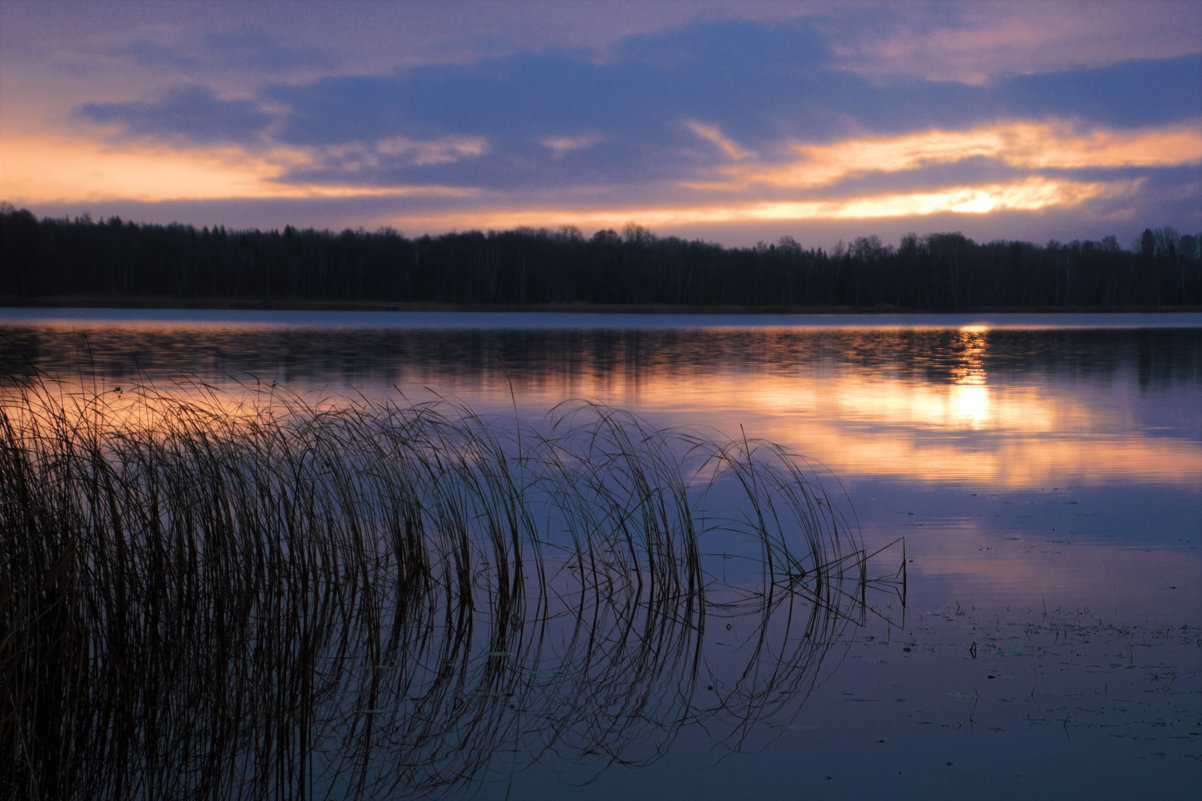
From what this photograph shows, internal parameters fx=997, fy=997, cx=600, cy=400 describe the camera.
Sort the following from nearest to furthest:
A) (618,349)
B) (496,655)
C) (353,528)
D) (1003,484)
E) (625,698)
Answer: (625,698), (496,655), (353,528), (1003,484), (618,349)

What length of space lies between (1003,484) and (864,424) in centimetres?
533

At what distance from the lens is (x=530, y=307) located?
9919 centimetres

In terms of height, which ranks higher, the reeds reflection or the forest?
the forest

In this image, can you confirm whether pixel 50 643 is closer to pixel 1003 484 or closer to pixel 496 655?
pixel 496 655

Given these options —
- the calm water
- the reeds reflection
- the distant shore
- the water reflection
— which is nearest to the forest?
the distant shore

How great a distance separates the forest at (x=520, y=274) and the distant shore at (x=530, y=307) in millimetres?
1050

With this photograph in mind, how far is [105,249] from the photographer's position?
108 m

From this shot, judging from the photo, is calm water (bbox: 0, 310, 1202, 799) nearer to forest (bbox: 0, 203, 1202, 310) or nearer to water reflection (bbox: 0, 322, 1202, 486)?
water reflection (bbox: 0, 322, 1202, 486)

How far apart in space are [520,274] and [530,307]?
9.52 metres

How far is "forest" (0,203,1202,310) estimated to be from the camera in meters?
105

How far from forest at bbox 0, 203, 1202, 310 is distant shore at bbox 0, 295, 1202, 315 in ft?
3.45

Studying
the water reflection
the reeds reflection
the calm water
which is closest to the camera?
the reeds reflection

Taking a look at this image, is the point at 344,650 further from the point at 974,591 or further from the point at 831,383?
the point at 831,383

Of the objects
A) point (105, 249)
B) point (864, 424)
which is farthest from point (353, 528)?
point (105, 249)
